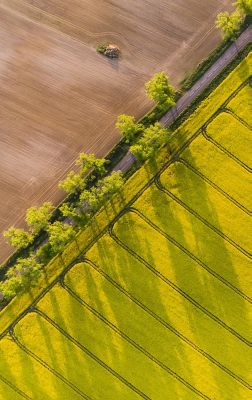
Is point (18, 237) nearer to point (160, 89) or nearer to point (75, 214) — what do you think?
point (75, 214)

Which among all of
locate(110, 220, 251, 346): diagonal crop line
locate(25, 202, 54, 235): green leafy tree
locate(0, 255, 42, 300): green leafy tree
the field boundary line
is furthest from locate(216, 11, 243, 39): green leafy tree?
the field boundary line

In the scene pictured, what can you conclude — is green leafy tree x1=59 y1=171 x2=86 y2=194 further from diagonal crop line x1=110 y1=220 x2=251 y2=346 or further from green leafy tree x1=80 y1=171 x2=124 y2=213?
diagonal crop line x1=110 y1=220 x2=251 y2=346

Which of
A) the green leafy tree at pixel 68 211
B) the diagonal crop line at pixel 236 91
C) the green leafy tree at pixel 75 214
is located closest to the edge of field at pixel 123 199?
the diagonal crop line at pixel 236 91

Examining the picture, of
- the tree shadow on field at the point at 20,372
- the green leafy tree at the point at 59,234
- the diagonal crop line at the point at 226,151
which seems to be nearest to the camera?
the green leafy tree at the point at 59,234

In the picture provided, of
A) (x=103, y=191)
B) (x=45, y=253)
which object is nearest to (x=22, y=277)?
(x=45, y=253)

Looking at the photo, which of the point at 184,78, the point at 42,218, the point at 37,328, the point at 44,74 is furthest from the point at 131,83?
the point at 37,328

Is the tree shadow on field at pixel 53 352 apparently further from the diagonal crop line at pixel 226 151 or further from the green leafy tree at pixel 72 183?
the diagonal crop line at pixel 226 151
